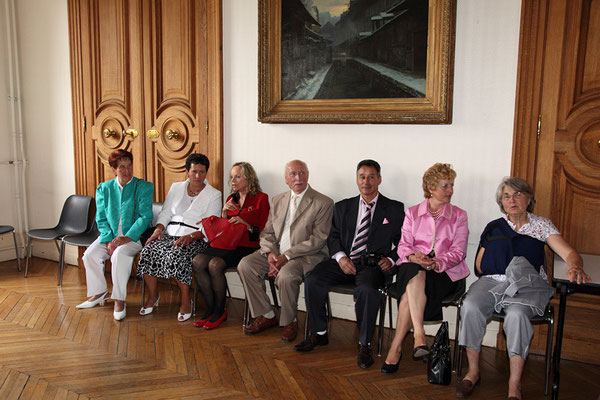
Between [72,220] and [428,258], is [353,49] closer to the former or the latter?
[428,258]

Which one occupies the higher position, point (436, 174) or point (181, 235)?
point (436, 174)

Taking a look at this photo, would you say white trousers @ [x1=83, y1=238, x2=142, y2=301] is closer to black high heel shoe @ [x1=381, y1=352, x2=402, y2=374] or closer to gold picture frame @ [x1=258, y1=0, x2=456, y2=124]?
gold picture frame @ [x1=258, y1=0, x2=456, y2=124]

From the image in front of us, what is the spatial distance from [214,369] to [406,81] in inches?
103

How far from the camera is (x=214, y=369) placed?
3416 millimetres

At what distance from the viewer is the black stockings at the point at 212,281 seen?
13.8 feet

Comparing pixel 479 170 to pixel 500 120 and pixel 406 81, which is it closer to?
pixel 500 120

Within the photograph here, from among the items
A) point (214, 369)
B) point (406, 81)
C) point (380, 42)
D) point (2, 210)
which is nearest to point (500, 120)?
point (406, 81)

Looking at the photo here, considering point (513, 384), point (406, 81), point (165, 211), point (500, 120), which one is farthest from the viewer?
point (165, 211)

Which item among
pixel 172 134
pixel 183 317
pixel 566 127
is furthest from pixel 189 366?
pixel 566 127

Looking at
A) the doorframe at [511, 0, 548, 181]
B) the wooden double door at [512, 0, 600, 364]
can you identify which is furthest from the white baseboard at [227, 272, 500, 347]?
the doorframe at [511, 0, 548, 181]

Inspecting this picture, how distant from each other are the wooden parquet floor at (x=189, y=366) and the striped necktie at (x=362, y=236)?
696 millimetres

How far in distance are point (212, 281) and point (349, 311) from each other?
1.23m

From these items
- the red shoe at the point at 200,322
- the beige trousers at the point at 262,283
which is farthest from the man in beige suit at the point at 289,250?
the red shoe at the point at 200,322

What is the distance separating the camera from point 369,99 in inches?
165
